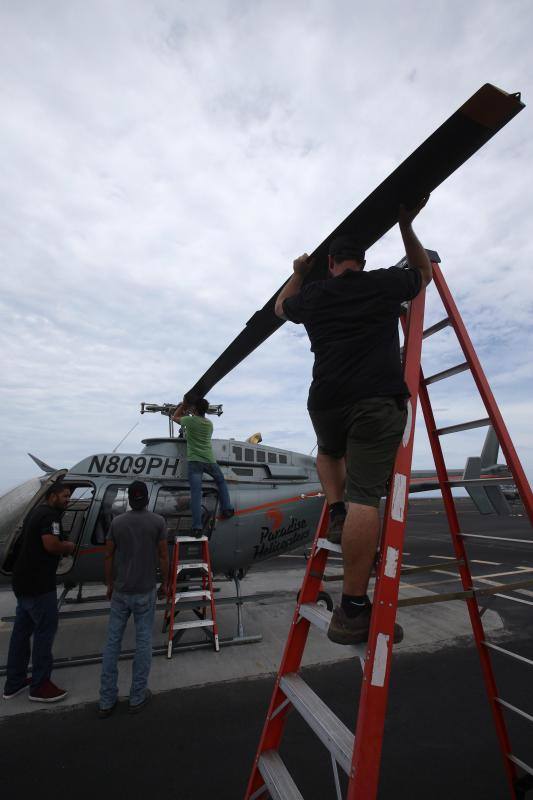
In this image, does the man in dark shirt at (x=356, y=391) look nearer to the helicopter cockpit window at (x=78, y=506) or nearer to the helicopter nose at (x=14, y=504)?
the helicopter cockpit window at (x=78, y=506)

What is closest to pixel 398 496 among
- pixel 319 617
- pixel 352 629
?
pixel 352 629

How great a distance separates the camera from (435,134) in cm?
230

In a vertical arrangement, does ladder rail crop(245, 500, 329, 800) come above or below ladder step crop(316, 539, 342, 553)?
below

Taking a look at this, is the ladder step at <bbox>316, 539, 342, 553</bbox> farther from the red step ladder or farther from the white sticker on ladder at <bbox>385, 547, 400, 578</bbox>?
the red step ladder

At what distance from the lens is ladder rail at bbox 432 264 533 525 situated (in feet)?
8.81

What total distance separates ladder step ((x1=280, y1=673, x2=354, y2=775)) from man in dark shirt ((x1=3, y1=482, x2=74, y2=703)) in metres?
3.65

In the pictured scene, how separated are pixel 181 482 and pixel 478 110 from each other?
6.62 metres

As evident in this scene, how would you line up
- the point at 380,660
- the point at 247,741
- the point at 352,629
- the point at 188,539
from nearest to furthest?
the point at 380,660 < the point at 352,629 < the point at 247,741 < the point at 188,539

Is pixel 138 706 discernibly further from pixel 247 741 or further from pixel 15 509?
pixel 15 509

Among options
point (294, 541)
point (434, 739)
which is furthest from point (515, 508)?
point (434, 739)

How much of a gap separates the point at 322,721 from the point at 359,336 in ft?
6.33

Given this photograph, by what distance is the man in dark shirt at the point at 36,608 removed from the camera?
4801 mm

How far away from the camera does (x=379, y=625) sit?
1.87 meters

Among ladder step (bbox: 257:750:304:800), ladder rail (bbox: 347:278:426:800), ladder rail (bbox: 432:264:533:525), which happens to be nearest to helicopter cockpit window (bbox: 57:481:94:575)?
ladder step (bbox: 257:750:304:800)
